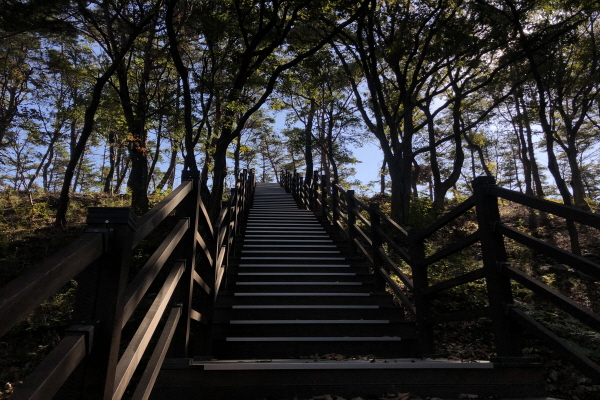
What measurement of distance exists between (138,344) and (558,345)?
7.94 feet

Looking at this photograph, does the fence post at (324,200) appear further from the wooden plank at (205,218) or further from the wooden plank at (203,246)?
the wooden plank at (203,246)

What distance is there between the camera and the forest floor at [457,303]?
4.00 meters

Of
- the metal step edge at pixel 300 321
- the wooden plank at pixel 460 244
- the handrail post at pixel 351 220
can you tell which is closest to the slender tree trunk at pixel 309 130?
Result: the handrail post at pixel 351 220

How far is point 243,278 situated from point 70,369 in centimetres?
435

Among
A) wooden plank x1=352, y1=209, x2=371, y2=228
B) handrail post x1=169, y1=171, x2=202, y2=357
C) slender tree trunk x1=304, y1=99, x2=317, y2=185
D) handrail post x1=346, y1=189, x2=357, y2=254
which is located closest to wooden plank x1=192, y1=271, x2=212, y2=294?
handrail post x1=169, y1=171, x2=202, y2=357

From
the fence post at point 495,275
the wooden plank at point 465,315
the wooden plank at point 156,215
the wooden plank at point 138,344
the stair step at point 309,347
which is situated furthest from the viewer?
the stair step at point 309,347

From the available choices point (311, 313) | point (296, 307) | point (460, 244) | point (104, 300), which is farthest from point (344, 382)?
point (296, 307)

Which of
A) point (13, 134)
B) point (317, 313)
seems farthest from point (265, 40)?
point (13, 134)

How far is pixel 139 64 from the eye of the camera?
1288cm

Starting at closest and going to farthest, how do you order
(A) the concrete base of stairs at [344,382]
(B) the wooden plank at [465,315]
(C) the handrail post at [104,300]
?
(C) the handrail post at [104,300] → (A) the concrete base of stairs at [344,382] → (B) the wooden plank at [465,315]

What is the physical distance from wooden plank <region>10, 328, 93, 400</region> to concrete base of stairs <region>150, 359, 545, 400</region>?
1338mm

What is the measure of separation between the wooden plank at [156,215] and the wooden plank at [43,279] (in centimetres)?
28

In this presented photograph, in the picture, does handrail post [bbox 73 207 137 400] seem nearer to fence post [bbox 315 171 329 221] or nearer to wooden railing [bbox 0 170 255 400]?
wooden railing [bbox 0 170 255 400]

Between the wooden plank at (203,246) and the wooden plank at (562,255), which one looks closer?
the wooden plank at (562,255)
